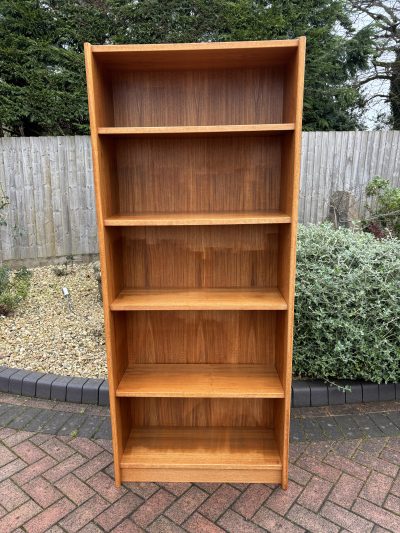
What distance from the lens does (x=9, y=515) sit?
1.92 meters

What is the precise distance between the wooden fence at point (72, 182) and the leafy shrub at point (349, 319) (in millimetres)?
3531

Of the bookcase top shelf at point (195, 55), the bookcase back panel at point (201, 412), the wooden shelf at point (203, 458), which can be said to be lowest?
the wooden shelf at point (203, 458)

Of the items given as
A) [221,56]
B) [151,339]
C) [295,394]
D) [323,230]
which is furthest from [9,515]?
[323,230]

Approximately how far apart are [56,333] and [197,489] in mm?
2095

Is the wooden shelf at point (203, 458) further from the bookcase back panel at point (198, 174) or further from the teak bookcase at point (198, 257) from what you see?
the bookcase back panel at point (198, 174)

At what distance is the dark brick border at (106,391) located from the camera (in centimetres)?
276

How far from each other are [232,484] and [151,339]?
0.90 meters

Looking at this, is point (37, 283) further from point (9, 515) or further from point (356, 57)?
point (356, 57)

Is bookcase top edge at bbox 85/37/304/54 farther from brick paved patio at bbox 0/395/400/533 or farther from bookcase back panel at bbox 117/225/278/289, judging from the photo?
brick paved patio at bbox 0/395/400/533

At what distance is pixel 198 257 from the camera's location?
2.19 metres

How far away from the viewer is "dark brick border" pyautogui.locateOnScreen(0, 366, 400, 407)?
2.76 m

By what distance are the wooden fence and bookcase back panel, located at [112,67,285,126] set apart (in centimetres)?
392

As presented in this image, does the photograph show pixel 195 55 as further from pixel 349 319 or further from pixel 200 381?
pixel 349 319

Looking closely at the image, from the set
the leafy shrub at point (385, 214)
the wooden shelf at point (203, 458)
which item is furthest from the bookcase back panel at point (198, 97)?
the leafy shrub at point (385, 214)
